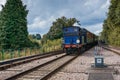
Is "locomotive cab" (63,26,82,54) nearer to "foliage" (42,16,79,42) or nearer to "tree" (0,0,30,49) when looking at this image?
"tree" (0,0,30,49)

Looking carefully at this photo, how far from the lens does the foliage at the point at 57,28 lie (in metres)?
70.6

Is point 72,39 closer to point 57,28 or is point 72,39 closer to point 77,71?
point 77,71

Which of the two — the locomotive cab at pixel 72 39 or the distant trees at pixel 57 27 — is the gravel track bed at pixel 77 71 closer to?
the locomotive cab at pixel 72 39

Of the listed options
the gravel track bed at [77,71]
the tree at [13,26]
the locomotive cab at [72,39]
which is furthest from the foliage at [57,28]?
→ the gravel track bed at [77,71]

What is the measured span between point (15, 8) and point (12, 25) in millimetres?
2803

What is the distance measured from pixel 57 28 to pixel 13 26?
1149 inches

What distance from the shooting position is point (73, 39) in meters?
34.0

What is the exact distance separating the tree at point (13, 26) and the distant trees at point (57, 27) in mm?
23891

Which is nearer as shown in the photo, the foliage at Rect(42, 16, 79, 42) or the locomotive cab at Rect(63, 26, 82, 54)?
the locomotive cab at Rect(63, 26, 82, 54)

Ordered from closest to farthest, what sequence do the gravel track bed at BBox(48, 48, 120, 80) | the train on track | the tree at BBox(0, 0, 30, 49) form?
the gravel track bed at BBox(48, 48, 120, 80)
the train on track
the tree at BBox(0, 0, 30, 49)

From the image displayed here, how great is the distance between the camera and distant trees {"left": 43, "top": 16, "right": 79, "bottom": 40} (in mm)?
70625

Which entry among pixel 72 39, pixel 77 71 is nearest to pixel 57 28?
pixel 72 39

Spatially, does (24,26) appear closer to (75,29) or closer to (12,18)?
(12,18)

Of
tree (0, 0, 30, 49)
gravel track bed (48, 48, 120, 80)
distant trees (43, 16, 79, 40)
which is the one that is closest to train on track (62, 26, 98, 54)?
tree (0, 0, 30, 49)
